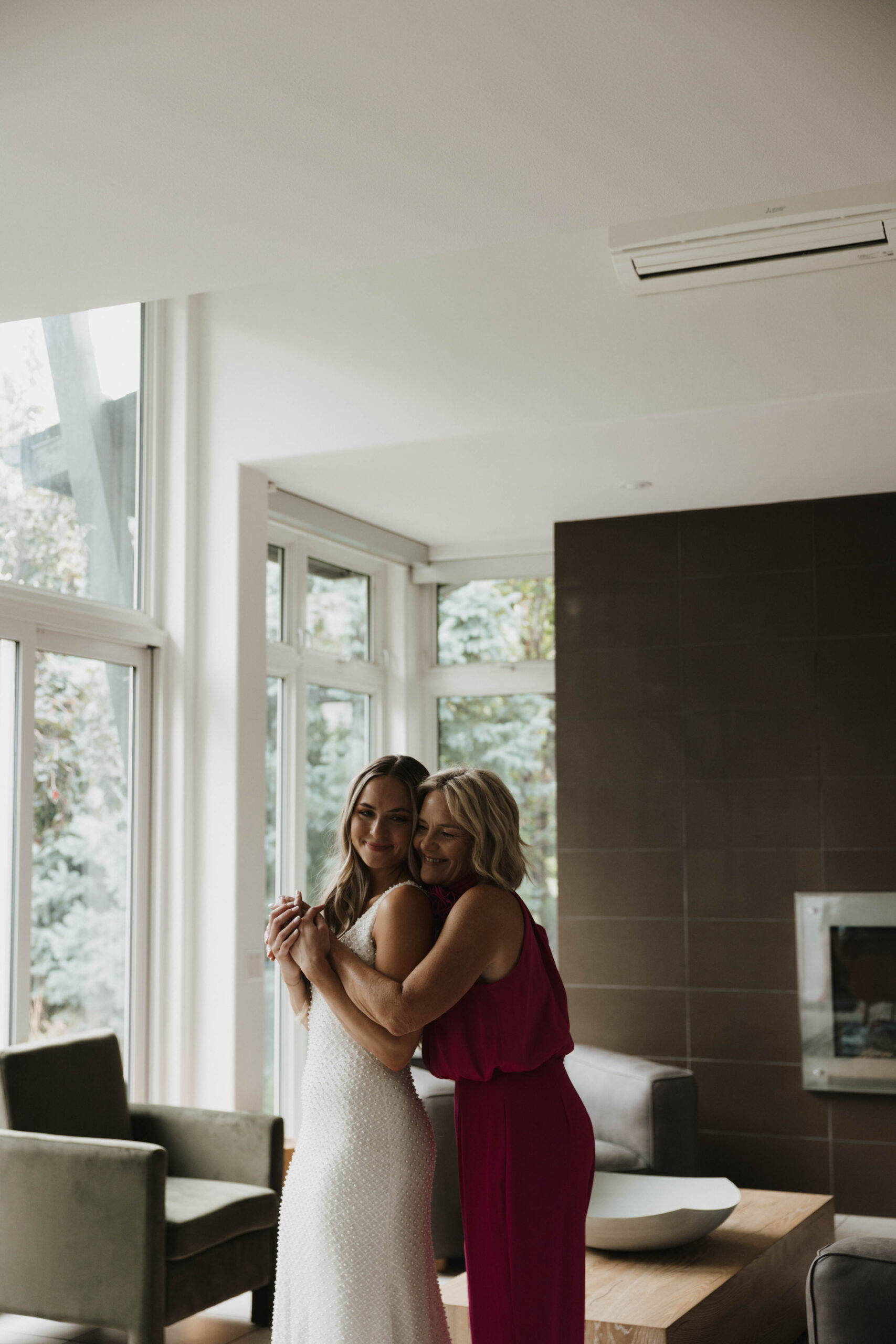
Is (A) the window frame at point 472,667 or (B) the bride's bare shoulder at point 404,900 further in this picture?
(A) the window frame at point 472,667

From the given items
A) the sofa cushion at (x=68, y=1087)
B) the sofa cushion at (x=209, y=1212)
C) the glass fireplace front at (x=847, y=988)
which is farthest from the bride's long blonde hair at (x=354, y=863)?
the glass fireplace front at (x=847, y=988)

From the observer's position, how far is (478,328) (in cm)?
455

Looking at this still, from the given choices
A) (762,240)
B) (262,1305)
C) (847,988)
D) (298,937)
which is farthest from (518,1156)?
(847,988)

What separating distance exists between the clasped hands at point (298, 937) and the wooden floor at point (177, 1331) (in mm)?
2075

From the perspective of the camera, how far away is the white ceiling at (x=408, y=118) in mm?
2029

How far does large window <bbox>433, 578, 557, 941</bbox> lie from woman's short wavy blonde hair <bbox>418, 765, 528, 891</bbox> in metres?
4.14

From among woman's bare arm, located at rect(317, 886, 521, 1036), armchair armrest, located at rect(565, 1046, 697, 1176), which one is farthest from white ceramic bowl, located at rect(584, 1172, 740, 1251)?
woman's bare arm, located at rect(317, 886, 521, 1036)

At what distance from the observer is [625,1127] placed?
462 cm

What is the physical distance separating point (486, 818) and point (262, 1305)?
2468 millimetres

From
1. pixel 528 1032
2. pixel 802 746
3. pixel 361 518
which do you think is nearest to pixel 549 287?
pixel 361 518

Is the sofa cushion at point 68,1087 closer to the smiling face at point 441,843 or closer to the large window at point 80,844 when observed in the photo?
the large window at point 80,844

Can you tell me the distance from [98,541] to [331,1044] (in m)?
2.92

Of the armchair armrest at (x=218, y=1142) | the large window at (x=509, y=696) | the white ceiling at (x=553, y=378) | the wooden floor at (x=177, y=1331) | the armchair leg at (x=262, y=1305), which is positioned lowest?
the wooden floor at (x=177, y=1331)

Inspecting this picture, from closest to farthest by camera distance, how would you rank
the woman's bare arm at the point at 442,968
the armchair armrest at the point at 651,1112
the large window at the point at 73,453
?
1. the woman's bare arm at the point at 442,968
2. the large window at the point at 73,453
3. the armchair armrest at the point at 651,1112
